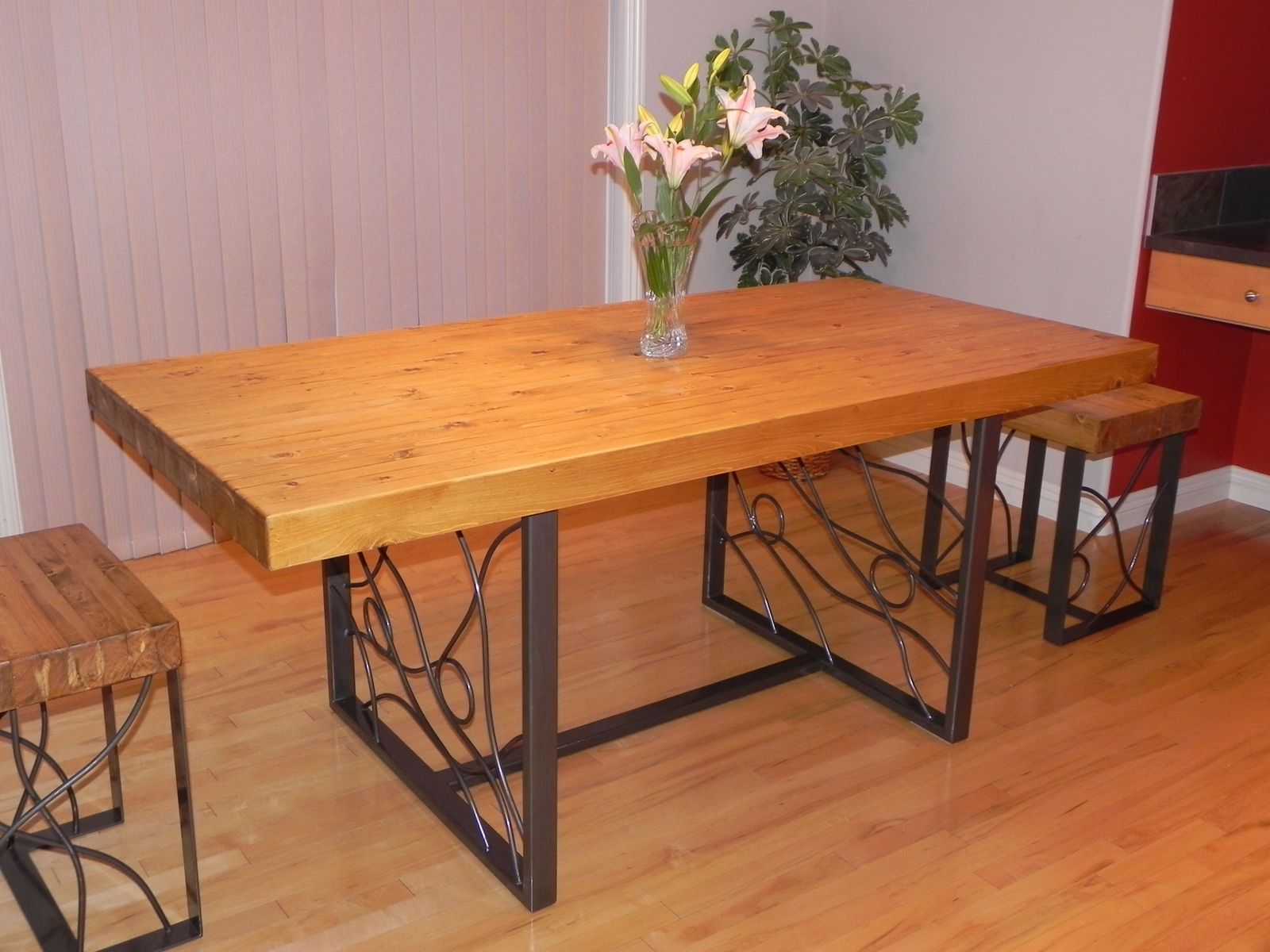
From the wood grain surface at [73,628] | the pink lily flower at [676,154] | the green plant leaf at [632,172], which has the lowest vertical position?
→ the wood grain surface at [73,628]

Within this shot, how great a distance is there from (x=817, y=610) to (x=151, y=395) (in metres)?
1.79

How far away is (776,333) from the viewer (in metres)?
2.65

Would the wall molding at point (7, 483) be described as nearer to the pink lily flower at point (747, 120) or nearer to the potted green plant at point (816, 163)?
the pink lily flower at point (747, 120)

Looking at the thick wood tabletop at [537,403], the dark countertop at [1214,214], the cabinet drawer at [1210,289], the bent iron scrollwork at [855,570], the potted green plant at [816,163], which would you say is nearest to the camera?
the thick wood tabletop at [537,403]

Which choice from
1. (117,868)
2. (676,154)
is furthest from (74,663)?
(676,154)

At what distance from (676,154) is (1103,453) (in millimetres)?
1536

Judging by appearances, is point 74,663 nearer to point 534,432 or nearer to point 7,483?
point 534,432

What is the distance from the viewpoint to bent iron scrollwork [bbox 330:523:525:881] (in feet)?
7.20

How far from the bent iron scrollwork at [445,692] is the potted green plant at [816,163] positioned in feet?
5.29

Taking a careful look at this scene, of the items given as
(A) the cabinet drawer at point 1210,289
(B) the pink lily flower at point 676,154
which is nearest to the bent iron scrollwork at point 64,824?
(B) the pink lily flower at point 676,154

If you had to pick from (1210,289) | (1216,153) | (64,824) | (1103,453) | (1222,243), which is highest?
(1216,153)

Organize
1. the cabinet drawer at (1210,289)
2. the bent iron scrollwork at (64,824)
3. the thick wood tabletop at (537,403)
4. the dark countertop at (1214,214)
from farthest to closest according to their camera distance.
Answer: the dark countertop at (1214,214) → the cabinet drawer at (1210,289) → the bent iron scrollwork at (64,824) → the thick wood tabletop at (537,403)

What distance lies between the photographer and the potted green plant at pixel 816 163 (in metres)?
4.00

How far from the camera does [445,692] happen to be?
9.52 feet
